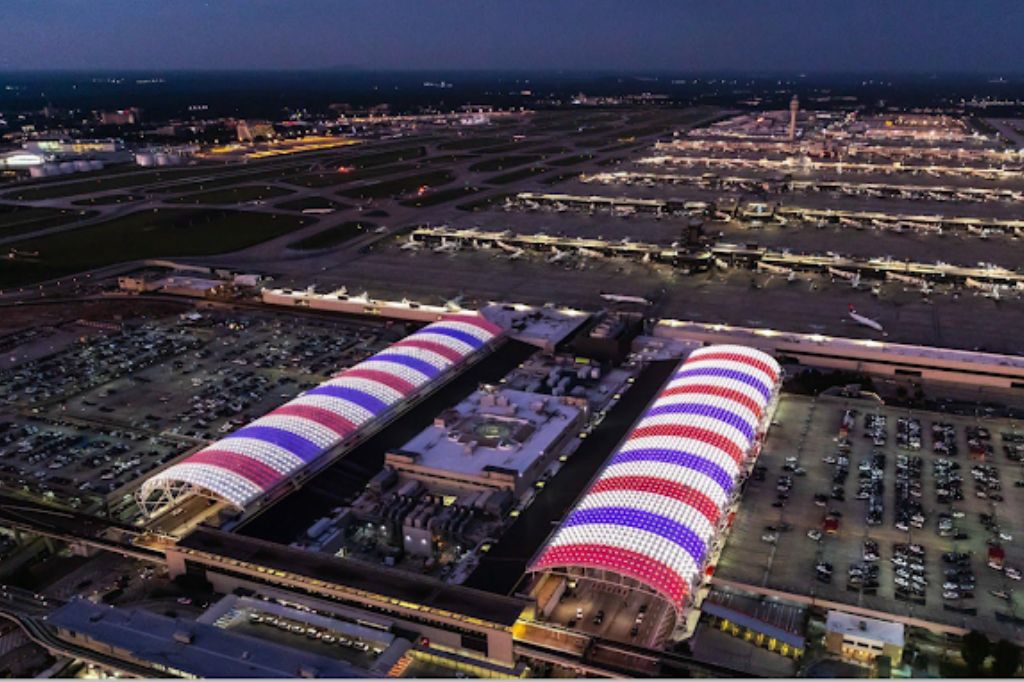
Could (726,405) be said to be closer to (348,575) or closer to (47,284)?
(348,575)

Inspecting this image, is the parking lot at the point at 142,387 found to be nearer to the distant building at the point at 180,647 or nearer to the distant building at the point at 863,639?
the distant building at the point at 180,647

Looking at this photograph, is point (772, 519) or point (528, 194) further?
point (528, 194)

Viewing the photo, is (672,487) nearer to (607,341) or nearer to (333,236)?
(607,341)

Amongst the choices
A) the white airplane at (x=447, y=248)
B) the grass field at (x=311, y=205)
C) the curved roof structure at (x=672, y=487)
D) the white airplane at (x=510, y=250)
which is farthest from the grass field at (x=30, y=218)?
the curved roof structure at (x=672, y=487)

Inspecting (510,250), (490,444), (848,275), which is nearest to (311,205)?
(510,250)

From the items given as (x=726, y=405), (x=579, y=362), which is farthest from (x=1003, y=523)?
(x=579, y=362)

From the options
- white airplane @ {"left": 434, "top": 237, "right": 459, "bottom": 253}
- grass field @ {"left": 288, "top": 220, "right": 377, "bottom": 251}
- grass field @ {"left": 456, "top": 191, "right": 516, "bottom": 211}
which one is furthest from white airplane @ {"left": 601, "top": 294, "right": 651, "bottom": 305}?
grass field @ {"left": 456, "top": 191, "right": 516, "bottom": 211}
